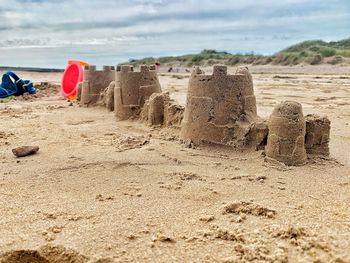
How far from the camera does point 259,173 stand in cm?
363

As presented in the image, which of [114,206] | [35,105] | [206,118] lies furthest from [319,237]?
[35,105]

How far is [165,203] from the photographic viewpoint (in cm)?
299

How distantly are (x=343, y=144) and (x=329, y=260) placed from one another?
280cm

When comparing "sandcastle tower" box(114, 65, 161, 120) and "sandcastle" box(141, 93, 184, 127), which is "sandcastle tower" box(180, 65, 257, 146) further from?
"sandcastle tower" box(114, 65, 161, 120)

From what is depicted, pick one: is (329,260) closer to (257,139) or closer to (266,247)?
(266,247)

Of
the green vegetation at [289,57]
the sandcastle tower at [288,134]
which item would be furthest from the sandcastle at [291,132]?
the green vegetation at [289,57]

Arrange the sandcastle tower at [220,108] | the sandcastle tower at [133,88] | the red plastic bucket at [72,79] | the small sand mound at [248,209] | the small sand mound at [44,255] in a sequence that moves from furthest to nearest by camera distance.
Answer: the red plastic bucket at [72,79]
the sandcastle tower at [133,88]
the sandcastle tower at [220,108]
the small sand mound at [248,209]
the small sand mound at [44,255]

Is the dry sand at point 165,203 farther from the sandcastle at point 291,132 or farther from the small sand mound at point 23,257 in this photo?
the sandcastle at point 291,132

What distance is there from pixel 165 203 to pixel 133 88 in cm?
349

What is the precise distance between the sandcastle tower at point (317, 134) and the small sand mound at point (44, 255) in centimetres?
246

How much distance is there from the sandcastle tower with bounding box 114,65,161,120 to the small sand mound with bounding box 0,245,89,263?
13.2ft

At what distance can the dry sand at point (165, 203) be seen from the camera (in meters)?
2.35

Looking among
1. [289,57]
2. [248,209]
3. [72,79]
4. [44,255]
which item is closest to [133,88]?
[248,209]

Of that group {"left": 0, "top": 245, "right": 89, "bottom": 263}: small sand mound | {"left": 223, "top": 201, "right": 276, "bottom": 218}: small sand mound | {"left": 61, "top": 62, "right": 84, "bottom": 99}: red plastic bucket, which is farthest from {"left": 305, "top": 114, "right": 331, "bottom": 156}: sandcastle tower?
{"left": 61, "top": 62, "right": 84, "bottom": 99}: red plastic bucket
